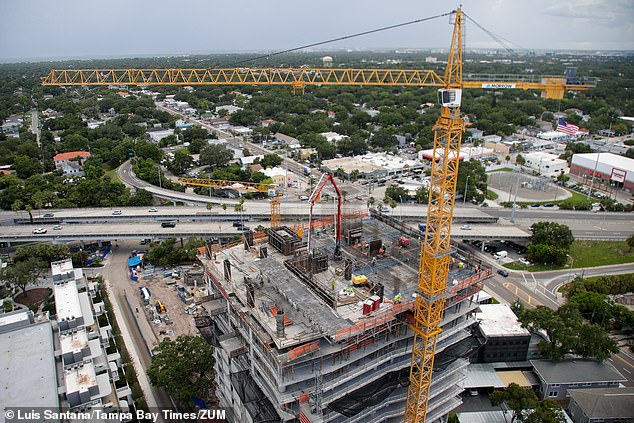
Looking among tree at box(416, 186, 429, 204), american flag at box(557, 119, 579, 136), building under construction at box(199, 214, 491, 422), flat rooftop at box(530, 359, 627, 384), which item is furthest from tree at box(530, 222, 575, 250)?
american flag at box(557, 119, 579, 136)

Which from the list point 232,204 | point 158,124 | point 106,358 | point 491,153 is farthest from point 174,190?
point 491,153

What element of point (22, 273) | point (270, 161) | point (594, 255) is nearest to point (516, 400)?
point (594, 255)

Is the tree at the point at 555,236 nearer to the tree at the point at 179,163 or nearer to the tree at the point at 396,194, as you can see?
the tree at the point at 396,194

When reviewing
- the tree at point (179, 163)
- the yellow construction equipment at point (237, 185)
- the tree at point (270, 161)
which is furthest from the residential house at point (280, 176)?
the tree at point (179, 163)

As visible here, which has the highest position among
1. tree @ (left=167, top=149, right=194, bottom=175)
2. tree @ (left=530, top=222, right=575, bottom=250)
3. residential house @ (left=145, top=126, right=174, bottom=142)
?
residential house @ (left=145, top=126, right=174, bottom=142)

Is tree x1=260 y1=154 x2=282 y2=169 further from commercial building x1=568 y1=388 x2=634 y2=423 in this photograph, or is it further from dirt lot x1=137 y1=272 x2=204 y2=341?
commercial building x1=568 y1=388 x2=634 y2=423
